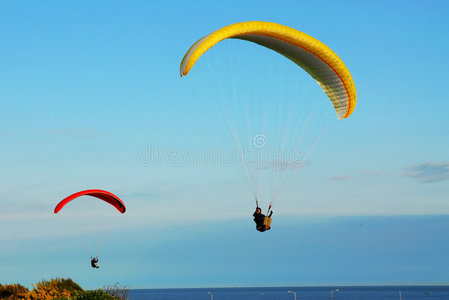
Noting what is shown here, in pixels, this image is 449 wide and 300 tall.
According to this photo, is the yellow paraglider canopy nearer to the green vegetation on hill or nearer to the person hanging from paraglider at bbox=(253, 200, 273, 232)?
the person hanging from paraglider at bbox=(253, 200, 273, 232)

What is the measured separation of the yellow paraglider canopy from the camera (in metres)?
16.9

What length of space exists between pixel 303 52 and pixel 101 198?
1263 cm

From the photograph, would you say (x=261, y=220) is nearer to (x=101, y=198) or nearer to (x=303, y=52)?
(x=303, y=52)

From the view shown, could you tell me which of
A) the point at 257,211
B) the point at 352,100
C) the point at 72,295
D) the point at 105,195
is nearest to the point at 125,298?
the point at 72,295

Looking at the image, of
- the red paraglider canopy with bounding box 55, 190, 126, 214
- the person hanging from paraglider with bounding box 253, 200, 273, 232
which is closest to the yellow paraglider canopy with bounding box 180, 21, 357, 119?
the person hanging from paraglider with bounding box 253, 200, 273, 232

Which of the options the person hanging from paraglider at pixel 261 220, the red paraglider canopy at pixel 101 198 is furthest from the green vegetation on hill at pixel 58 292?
the person hanging from paraglider at pixel 261 220

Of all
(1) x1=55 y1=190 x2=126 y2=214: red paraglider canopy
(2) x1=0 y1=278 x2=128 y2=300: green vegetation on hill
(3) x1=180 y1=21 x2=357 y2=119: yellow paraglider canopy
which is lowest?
(2) x1=0 y1=278 x2=128 y2=300: green vegetation on hill

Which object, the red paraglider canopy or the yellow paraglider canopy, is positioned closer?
the yellow paraglider canopy

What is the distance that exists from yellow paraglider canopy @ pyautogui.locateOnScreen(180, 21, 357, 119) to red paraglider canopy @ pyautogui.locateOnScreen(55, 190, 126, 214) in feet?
33.9

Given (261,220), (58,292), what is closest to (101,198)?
(58,292)

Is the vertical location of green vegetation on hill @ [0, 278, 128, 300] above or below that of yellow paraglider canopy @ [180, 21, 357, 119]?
below

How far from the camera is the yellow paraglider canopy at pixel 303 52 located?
16875 mm

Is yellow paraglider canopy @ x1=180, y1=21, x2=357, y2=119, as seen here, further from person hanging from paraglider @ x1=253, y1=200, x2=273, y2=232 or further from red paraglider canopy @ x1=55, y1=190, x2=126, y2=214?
red paraglider canopy @ x1=55, y1=190, x2=126, y2=214

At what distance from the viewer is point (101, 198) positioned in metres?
27.5
